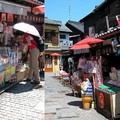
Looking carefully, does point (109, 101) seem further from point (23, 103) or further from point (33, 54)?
point (33, 54)

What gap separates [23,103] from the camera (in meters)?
4.64

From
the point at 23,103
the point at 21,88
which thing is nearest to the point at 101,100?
the point at 23,103

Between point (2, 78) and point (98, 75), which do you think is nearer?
point (2, 78)

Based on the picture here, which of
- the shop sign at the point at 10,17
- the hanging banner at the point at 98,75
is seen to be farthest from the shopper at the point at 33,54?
the hanging banner at the point at 98,75

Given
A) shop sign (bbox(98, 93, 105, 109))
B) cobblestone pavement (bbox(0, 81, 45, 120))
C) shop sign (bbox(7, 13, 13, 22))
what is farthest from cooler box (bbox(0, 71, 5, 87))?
shop sign (bbox(98, 93, 105, 109))

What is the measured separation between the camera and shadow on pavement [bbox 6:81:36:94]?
5.61 m

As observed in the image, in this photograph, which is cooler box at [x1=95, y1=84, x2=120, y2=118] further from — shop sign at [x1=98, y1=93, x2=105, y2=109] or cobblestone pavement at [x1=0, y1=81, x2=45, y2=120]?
cobblestone pavement at [x1=0, y1=81, x2=45, y2=120]

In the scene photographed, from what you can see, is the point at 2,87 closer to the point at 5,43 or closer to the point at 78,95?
the point at 5,43

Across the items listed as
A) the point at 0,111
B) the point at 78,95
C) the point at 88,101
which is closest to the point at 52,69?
the point at 78,95

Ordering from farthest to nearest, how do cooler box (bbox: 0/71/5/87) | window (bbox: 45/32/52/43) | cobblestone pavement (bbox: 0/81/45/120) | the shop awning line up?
window (bbox: 45/32/52/43) → cooler box (bbox: 0/71/5/87) → the shop awning → cobblestone pavement (bbox: 0/81/45/120)

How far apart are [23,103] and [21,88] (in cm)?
136

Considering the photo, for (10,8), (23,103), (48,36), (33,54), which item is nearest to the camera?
(10,8)

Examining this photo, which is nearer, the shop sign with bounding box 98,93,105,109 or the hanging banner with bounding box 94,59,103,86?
the shop sign with bounding box 98,93,105,109

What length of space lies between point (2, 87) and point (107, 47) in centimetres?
392
